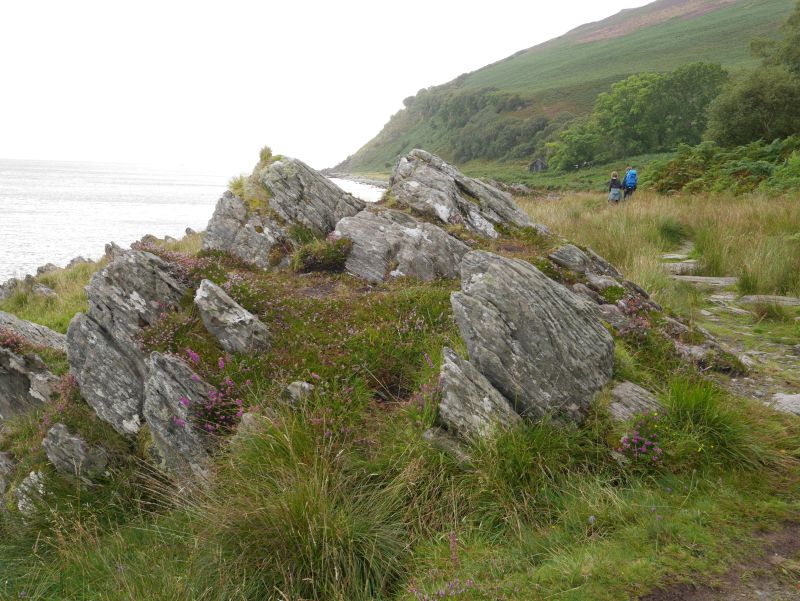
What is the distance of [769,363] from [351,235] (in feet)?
27.2

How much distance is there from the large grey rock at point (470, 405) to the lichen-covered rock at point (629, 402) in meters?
1.17

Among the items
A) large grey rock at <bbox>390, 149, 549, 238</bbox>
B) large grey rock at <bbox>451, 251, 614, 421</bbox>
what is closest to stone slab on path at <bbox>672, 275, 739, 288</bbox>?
large grey rock at <bbox>390, 149, 549, 238</bbox>

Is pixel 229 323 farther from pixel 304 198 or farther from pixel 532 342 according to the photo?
pixel 304 198

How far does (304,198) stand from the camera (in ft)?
43.9

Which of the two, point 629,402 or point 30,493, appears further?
point 30,493

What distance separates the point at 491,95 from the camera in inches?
6053

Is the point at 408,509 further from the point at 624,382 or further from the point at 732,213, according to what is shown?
the point at 732,213

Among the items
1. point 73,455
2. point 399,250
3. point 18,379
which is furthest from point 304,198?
point 73,455

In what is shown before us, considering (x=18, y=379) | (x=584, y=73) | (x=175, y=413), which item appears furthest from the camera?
(x=584, y=73)

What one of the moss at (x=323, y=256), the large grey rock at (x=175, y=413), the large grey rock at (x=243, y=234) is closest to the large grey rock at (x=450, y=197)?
the moss at (x=323, y=256)

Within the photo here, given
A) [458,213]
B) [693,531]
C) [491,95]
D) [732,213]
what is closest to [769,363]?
[693,531]

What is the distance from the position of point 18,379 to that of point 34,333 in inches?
108

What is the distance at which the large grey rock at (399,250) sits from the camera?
1085 centimetres

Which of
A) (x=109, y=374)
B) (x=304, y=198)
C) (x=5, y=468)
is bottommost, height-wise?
(x=5, y=468)
